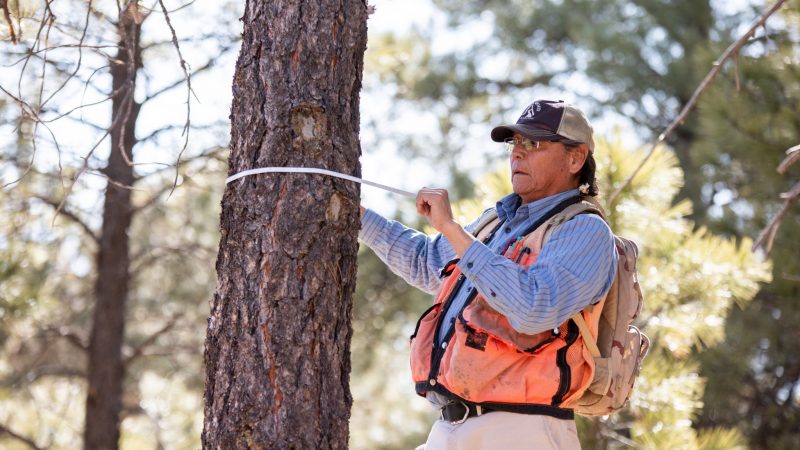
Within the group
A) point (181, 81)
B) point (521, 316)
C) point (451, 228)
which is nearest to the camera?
point (521, 316)

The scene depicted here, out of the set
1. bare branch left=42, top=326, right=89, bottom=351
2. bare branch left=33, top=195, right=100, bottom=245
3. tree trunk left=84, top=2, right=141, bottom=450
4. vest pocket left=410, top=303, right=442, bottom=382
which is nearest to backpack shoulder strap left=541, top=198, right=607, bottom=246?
vest pocket left=410, top=303, right=442, bottom=382

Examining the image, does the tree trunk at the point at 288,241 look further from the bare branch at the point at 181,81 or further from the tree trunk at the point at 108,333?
the tree trunk at the point at 108,333

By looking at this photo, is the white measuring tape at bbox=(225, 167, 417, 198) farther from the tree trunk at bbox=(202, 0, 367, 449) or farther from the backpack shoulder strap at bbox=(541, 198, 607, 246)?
the backpack shoulder strap at bbox=(541, 198, 607, 246)

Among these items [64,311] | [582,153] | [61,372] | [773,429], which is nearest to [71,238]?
[64,311]

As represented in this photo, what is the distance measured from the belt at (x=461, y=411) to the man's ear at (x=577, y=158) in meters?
0.69

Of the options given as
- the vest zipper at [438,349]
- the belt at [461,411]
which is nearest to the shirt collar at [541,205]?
the vest zipper at [438,349]

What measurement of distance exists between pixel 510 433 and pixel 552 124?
801mm

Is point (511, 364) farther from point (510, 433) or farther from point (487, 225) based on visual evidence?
point (487, 225)

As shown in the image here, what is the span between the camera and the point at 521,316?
2.32m

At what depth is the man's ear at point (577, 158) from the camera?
108 inches

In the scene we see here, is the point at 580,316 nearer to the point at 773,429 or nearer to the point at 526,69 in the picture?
the point at 773,429

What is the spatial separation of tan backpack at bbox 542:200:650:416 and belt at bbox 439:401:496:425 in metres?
0.27

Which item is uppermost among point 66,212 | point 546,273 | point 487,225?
point 66,212

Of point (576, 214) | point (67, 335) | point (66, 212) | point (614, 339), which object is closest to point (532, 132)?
point (576, 214)
